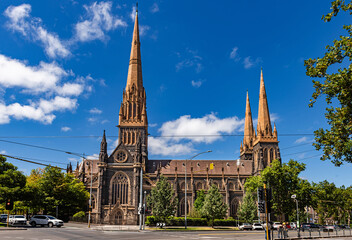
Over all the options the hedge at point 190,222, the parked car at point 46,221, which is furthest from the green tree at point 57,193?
the hedge at point 190,222

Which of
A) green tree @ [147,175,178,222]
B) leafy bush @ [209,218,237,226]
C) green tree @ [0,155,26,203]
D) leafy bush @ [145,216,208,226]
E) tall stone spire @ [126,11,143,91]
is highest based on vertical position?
tall stone spire @ [126,11,143,91]

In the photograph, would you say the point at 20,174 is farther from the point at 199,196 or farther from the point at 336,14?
the point at 199,196

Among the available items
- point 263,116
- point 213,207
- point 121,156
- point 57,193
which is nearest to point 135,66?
point 121,156

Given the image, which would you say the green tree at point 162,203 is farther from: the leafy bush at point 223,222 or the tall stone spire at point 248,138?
the tall stone spire at point 248,138

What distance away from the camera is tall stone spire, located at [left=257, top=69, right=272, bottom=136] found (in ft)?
267

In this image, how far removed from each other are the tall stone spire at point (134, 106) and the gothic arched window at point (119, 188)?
9.63 m

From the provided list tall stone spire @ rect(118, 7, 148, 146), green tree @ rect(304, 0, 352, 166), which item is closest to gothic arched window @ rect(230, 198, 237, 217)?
tall stone spire @ rect(118, 7, 148, 146)

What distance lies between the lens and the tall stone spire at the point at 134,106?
249ft

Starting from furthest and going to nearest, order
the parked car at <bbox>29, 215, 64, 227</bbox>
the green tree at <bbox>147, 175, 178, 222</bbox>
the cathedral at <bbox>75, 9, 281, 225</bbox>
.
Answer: the cathedral at <bbox>75, 9, 281, 225</bbox>
the green tree at <bbox>147, 175, 178, 222</bbox>
the parked car at <bbox>29, 215, 64, 227</bbox>

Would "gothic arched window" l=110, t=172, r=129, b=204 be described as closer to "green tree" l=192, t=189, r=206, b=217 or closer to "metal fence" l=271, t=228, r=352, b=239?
"green tree" l=192, t=189, r=206, b=217

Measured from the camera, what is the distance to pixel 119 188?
6744 centimetres

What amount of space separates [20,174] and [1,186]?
2.81m

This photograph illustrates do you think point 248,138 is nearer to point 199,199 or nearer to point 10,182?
point 199,199

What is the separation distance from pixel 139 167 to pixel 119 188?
6.02 meters
